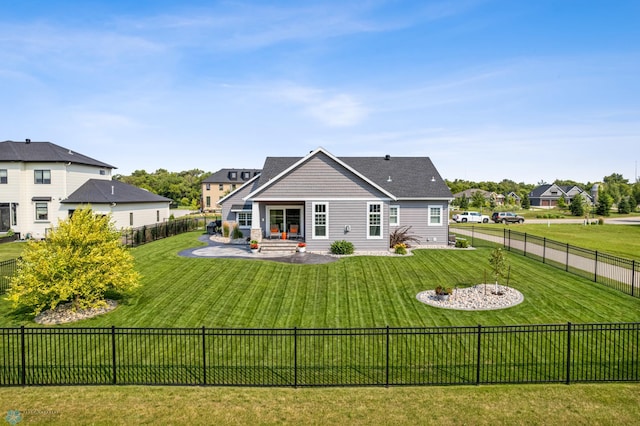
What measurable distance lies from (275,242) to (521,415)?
64.9 feet

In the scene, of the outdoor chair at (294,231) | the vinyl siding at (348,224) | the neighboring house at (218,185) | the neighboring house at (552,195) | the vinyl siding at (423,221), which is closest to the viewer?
the vinyl siding at (348,224)

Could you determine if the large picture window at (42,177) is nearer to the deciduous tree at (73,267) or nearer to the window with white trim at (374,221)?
the deciduous tree at (73,267)

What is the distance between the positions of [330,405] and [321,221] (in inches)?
709

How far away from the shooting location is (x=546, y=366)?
1053 centimetres

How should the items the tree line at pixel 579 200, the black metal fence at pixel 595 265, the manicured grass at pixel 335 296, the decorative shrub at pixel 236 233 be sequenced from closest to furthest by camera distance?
the manicured grass at pixel 335 296
the black metal fence at pixel 595 265
the decorative shrub at pixel 236 233
the tree line at pixel 579 200

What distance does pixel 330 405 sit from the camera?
28.3 ft

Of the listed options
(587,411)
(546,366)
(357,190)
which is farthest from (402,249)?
(587,411)

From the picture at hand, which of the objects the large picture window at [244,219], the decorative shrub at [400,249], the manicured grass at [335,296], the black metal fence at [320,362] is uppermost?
the large picture window at [244,219]

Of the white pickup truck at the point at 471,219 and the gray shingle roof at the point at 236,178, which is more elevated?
the gray shingle roof at the point at 236,178

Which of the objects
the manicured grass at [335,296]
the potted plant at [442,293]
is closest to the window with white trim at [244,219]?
the manicured grass at [335,296]

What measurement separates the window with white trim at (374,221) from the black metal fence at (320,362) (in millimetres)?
14577

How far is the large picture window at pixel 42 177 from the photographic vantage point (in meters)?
35.5

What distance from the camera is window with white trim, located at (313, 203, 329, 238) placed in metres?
26.2

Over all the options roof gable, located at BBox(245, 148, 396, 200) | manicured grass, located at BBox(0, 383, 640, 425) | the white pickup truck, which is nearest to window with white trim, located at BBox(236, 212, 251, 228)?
roof gable, located at BBox(245, 148, 396, 200)
